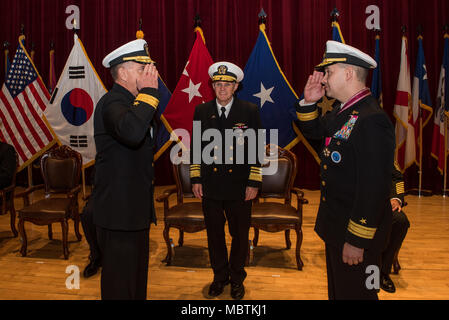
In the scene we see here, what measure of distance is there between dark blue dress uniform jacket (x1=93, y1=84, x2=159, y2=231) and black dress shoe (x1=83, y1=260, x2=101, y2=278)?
1.51 m

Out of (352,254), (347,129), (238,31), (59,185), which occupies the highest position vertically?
(238,31)

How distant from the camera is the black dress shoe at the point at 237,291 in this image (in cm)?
268

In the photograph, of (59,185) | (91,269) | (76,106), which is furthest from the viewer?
(76,106)

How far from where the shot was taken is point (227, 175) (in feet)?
8.66

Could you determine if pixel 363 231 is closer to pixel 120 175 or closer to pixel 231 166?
pixel 120 175

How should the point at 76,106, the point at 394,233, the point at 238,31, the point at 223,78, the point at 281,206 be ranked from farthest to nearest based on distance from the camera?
the point at 238,31
the point at 76,106
the point at 281,206
the point at 394,233
the point at 223,78

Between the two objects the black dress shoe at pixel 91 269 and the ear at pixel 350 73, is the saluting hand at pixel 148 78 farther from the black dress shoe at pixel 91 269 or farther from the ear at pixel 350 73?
the black dress shoe at pixel 91 269

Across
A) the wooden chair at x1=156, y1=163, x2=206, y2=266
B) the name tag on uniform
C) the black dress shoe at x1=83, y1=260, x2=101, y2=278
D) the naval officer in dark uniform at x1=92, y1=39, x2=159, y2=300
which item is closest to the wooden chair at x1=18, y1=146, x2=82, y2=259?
the black dress shoe at x1=83, y1=260, x2=101, y2=278

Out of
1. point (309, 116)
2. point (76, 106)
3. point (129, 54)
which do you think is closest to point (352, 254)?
point (309, 116)

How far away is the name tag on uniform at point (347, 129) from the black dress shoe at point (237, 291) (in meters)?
1.59

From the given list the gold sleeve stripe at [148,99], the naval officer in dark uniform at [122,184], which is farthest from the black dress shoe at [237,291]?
the gold sleeve stripe at [148,99]

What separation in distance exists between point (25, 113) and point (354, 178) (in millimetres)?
5062

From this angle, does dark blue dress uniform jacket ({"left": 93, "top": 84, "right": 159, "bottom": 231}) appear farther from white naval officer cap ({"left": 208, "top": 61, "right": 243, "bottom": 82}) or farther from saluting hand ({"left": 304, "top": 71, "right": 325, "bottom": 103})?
white naval officer cap ({"left": 208, "top": 61, "right": 243, "bottom": 82})

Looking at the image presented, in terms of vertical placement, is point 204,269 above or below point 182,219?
below
